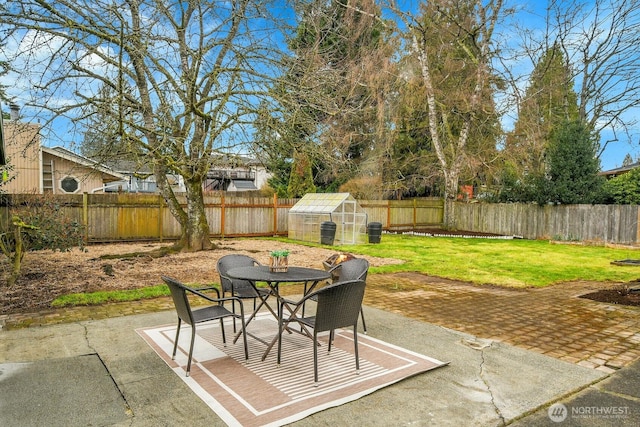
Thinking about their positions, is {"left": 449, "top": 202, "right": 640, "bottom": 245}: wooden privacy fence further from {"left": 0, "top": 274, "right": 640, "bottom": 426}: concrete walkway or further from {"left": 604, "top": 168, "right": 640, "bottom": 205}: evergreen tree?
{"left": 0, "top": 274, "right": 640, "bottom": 426}: concrete walkway

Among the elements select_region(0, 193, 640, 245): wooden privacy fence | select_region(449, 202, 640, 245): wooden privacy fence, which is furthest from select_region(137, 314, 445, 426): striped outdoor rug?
select_region(449, 202, 640, 245): wooden privacy fence

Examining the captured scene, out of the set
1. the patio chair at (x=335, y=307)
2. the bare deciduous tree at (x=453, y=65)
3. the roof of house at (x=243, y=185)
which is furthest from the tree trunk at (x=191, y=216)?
the roof of house at (x=243, y=185)

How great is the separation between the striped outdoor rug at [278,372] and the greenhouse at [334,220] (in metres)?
9.72

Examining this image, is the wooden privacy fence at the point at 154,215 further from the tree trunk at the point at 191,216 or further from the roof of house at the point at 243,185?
the roof of house at the point at 243,185

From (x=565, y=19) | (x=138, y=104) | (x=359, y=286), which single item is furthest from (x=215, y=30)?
(x=565, y=19)

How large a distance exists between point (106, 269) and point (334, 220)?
7.84m

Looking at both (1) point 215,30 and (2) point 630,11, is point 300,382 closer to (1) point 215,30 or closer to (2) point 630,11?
(1) point 215,30

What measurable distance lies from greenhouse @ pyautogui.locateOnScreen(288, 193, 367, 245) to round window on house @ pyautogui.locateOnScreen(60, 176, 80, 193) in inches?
423

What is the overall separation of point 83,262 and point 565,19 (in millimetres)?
23415

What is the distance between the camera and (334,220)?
1457 centimetres

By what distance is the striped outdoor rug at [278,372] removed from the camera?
2.94 metres

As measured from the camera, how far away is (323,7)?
9.62 m

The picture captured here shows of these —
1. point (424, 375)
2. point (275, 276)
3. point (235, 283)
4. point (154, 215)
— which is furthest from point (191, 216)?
point (424, 375)

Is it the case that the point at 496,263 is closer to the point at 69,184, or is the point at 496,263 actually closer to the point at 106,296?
the point at 106,296
